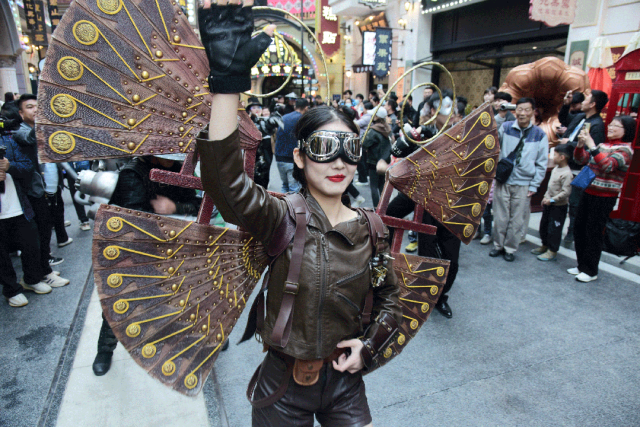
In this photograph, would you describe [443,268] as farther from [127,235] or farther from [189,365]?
[127,235]

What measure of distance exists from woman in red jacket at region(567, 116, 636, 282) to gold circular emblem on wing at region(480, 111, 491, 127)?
9.52 feet

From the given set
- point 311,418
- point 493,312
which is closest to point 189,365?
point 311,418

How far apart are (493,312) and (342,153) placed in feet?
10.4

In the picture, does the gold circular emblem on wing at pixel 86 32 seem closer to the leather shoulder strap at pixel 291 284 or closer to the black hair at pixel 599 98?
the leather shoulder strap at pixel 291 284

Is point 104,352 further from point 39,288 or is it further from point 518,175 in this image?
point 518,175

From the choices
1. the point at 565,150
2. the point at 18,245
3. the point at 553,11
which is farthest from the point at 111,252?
the point at 553,11

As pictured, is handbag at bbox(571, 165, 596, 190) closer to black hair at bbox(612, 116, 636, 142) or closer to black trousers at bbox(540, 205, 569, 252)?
black hair at bbox(612, 116, 636, 142)

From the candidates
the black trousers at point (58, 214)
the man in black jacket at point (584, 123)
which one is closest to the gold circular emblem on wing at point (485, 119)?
the man in black jacket at point (584, 123)

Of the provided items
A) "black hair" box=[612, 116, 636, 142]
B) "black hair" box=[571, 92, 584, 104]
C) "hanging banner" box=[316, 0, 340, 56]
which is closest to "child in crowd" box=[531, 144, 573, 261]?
"black hair" box=[612, 116, 636, 142]

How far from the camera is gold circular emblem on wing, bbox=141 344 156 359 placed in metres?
1.31

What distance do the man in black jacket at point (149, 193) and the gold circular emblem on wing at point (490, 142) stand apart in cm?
164

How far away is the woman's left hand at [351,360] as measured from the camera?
1.44 metres

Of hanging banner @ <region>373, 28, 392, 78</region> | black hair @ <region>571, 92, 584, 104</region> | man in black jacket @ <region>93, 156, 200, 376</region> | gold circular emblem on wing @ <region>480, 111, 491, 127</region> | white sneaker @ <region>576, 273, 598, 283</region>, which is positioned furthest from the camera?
hanging banner @ <region>373, 28, 392, 78</region>

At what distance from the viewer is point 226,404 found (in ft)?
8.75
